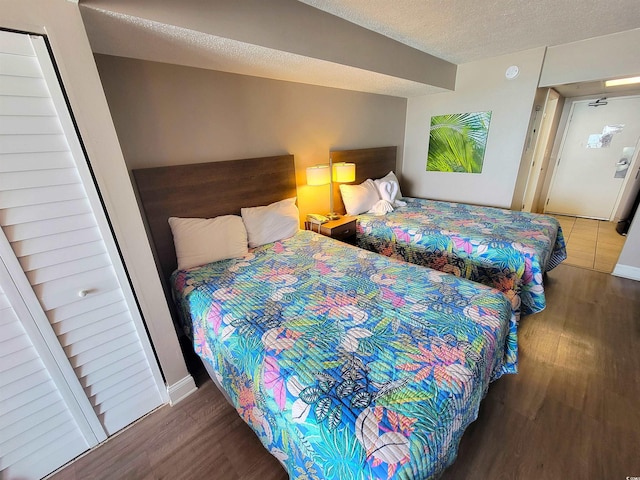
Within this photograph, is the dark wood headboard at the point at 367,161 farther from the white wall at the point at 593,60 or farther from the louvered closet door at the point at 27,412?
the louvered closet door at the point at 27,412

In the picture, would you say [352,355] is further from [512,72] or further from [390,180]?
[512,72]

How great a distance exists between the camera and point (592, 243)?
358 centimetres

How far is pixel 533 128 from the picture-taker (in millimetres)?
3119

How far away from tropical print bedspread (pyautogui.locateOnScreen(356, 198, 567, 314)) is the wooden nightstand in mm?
106

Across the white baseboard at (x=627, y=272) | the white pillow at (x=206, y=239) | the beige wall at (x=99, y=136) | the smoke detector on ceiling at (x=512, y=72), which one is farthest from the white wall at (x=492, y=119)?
the beige wall at (x=99, y=136)

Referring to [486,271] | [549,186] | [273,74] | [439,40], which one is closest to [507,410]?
[486,271]

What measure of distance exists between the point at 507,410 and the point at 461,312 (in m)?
0.75

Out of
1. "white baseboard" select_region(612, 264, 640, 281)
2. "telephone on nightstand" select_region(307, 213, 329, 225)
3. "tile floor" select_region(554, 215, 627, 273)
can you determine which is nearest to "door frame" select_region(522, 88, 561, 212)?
"tile floor" select_region(554, 215, 627, 273)

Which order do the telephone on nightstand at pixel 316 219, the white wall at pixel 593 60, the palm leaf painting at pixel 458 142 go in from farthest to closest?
the palm leaf painting at pixel 458 142 < the telephone on nightstand at pixel 316 219 < the white wall at pixel 593 60

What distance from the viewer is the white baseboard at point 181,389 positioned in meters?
1.61

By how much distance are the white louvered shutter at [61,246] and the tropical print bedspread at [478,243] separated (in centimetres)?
224

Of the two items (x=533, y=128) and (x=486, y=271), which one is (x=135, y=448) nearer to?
(x=486, y=271)

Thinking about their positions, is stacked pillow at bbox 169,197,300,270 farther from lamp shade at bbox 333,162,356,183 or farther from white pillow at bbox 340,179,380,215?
white pillow at bbox 340,179,380,215

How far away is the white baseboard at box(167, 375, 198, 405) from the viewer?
1613 millimetres
